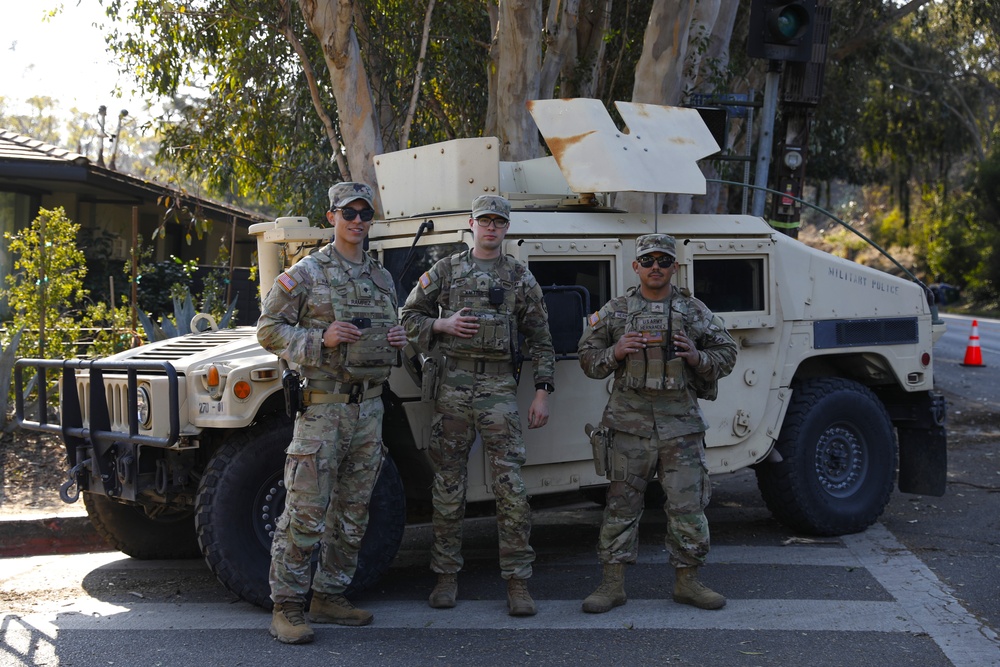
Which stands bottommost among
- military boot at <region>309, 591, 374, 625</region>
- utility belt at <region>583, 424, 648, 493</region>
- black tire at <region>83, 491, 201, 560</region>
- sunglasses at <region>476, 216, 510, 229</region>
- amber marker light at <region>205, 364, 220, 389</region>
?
military boot at <region>309, 591, 374, 625</region>

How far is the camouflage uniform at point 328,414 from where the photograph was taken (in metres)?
4.74

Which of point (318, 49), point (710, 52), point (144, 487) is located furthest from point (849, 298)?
point (318, 49)

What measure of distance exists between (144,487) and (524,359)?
1.91 meters

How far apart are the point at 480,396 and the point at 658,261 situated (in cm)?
104

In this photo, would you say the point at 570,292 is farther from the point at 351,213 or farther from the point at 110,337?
the point at 110,337

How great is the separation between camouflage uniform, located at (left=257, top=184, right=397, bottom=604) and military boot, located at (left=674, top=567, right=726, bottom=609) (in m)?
1.53

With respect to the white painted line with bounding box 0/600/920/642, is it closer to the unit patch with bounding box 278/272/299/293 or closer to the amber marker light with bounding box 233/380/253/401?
the amber marker light with bounding box 233/380/253/401

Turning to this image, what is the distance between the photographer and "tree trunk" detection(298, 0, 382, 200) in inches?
379

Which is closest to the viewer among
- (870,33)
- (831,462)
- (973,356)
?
(831,462)

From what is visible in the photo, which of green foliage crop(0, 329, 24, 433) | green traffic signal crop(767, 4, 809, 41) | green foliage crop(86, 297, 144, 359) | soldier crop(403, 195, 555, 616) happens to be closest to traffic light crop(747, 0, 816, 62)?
green traffic signal crop(767, 4, 809, 41)

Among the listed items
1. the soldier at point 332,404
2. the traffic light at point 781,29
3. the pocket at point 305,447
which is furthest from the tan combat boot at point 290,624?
the traffic light at point 781,29

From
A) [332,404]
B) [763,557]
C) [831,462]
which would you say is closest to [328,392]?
[332,404]

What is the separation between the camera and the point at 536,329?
17.2 feet

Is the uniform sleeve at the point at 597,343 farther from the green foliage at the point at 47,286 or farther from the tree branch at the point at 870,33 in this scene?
the tree branch at the point at 870,33
